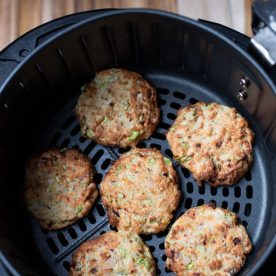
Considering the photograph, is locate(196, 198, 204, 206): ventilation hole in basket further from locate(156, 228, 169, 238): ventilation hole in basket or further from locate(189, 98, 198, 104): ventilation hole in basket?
locate(189, 98, 198, 104): ventilation hole in basket

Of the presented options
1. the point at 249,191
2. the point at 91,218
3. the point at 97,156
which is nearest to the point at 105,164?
the point at 97,156

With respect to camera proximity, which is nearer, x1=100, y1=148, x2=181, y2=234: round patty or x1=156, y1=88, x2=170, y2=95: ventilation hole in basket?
x1=100, y1=148, x2=181, y2=234: round patty

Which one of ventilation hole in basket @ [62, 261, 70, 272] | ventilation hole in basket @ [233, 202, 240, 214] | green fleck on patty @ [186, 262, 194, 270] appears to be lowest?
ventilation hole in basket @ [62, 261, 70, 272]

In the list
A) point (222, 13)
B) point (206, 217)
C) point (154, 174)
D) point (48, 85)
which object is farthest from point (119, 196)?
point (222, 13)

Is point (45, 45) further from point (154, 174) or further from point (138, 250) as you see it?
point (138, 250)

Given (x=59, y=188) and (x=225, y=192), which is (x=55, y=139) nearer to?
(x=59, y=188)

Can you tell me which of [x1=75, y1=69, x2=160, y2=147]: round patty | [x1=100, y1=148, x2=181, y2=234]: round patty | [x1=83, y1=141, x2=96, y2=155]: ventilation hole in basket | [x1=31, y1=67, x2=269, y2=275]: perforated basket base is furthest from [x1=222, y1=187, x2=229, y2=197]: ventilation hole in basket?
[x1=83, y1=141, x2=96, y2=155]: ventilation hole in basket

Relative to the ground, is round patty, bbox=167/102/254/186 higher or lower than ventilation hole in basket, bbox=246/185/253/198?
higher

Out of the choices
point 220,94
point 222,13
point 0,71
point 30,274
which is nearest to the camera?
point 30,274
